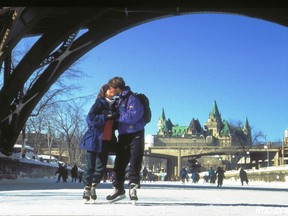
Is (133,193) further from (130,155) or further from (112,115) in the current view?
(112,115)

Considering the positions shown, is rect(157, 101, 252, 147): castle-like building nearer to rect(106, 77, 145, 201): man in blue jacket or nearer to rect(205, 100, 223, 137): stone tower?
rect(205, 100, 223, 137): stone tower

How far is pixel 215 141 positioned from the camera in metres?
132

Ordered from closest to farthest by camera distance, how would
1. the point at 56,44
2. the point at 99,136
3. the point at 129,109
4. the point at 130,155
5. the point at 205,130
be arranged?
1. the point at 129,109
2. the point at 99,136
3. the point at 130,155
4. the point at 56,44
5. the point at 205,130

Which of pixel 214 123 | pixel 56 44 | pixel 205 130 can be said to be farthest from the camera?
pixel 205 130

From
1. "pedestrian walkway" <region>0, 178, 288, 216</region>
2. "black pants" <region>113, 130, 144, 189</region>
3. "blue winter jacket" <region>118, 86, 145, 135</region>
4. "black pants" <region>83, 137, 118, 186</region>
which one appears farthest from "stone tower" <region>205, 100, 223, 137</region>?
"blue winter jacket" <region>118, 86, 145, 135</region>

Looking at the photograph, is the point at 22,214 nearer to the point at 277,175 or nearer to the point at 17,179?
the point at 17,179

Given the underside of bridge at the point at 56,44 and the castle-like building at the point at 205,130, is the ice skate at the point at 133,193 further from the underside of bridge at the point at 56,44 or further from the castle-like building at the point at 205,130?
the castle-like building at the point at 205,130

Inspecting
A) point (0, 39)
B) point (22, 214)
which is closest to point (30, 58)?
point (0, 39)


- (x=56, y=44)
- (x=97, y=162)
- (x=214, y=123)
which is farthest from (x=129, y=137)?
(x=214, y=123)

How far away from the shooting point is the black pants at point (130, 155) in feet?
17.4

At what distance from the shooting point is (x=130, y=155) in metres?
5.44

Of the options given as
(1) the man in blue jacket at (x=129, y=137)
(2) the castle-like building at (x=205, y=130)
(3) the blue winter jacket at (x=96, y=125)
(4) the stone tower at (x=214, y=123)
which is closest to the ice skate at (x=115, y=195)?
(1) the man in blue jacket at (x=129, y=137)

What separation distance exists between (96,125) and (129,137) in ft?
1.25

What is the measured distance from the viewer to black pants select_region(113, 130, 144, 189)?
5289 mm
